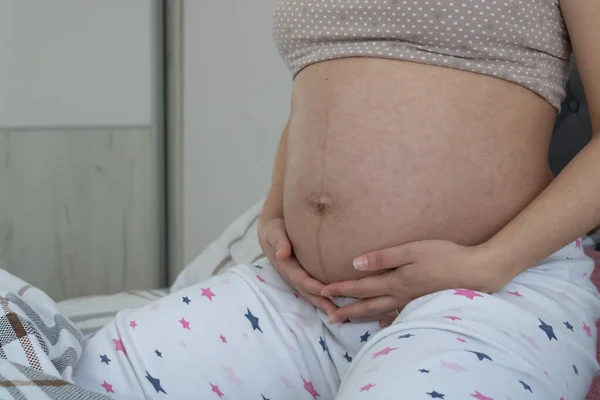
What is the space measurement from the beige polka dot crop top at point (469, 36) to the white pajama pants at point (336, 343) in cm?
22

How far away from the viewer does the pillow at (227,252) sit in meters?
1.43

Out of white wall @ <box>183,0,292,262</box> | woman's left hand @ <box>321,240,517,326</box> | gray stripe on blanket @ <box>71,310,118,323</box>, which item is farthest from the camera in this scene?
white wall @ <box>183,0,292,262</box>

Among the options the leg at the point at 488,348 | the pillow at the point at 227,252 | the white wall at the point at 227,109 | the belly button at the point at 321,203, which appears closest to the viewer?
the leg at the point at 488,348

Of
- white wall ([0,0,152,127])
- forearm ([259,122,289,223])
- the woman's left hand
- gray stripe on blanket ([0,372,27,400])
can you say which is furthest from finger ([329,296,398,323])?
white wall ([0,0,152,127])

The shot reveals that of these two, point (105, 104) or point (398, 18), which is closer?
point (398, 18)

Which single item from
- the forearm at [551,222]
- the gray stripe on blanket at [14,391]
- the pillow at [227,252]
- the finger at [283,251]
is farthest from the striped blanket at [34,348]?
the pillow at [227,252]

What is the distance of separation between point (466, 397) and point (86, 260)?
1.81 meters

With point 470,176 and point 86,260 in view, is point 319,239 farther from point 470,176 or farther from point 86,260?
point 86,260

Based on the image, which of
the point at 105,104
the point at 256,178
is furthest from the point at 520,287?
the point at 105,104

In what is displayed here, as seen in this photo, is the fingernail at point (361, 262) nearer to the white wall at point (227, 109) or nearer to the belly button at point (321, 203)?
the belly button at point (321, 203)

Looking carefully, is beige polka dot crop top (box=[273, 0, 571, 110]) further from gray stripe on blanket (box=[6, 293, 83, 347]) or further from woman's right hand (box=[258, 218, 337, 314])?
gray stripe on blanket (box=[6, 293, 83, 347])

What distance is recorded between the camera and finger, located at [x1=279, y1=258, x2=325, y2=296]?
0.81 metres

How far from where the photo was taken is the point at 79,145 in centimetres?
209

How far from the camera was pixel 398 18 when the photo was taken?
2.55 ft
